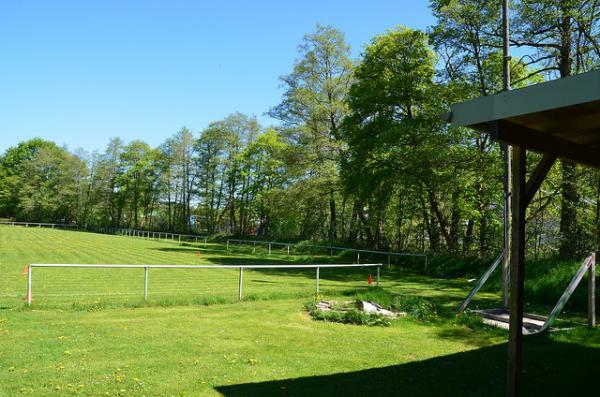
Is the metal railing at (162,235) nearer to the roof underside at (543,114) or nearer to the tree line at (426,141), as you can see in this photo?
the tree line at (426,141)

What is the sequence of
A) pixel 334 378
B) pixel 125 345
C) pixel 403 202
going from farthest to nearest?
pixel 403 202, pixel 125 345, pixel 334 378

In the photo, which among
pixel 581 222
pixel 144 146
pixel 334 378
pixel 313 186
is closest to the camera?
A: pixel 334 378

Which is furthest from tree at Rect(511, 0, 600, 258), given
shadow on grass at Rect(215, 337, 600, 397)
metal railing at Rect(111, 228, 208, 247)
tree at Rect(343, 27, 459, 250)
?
metal railing at Rect(111, 228, 208, 247)

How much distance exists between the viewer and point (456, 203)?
2314cm

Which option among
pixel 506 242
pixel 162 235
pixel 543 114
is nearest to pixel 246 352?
pixel 543 114

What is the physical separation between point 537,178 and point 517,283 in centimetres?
124

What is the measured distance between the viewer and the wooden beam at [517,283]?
5156 millimetres

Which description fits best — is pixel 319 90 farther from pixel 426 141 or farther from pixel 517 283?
pixel 517 283

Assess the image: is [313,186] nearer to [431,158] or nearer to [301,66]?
[301,66]

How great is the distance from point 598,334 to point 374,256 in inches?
723

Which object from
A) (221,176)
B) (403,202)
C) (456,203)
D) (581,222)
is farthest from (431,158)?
(221,176)

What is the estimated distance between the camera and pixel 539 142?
5652 mm

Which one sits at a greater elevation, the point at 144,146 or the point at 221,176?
the point at 144,146

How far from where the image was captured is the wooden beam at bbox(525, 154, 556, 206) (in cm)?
546
